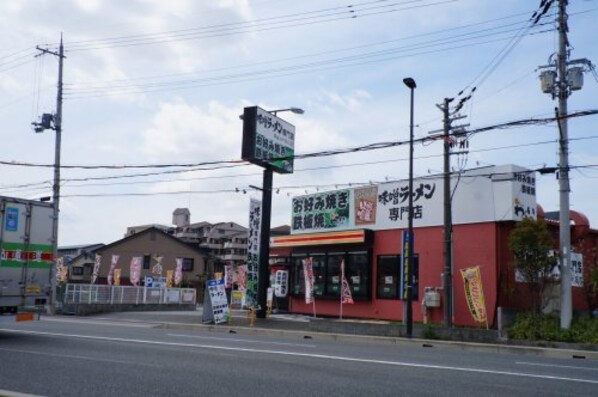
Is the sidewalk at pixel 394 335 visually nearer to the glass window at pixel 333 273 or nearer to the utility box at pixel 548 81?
the glass window at pixel 333 273

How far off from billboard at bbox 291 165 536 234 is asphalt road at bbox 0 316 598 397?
10028 mm

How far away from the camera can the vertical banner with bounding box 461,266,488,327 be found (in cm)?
2100

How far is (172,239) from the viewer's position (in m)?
69.9

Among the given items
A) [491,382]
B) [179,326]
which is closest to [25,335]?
[179,326]

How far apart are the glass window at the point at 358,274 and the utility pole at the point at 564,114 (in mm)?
8820

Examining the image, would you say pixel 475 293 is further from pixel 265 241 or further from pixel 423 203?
pixel 265 241

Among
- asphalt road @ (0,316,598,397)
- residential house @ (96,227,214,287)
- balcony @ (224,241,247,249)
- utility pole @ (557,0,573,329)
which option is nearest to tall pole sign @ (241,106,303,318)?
utility pole @ (557,0,573,329)

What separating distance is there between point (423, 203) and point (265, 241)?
682 cm

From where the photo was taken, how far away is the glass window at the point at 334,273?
27234mm

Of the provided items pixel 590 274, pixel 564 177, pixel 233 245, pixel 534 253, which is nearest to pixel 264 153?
pixel 534 253

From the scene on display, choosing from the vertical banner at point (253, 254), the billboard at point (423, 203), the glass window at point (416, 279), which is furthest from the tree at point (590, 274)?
the vertical banner at point (253, 254)

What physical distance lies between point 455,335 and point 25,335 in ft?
40.5

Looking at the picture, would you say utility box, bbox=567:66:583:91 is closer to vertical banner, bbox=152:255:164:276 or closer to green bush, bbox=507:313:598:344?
green bush, bbox=507:313:598:344

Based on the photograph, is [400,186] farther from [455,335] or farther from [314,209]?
[455,335]
